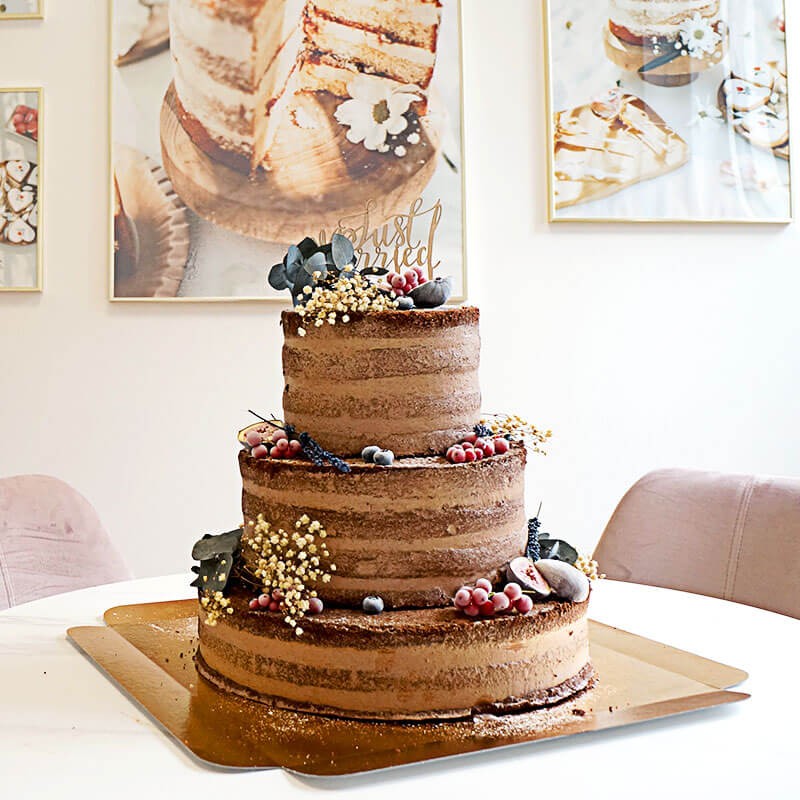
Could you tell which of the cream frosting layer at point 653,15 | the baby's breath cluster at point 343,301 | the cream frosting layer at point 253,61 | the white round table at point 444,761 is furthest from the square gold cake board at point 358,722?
the cream frosting layer at point 653,15

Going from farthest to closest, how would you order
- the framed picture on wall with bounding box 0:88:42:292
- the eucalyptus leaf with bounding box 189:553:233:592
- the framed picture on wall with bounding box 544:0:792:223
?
the framed picture on wall with bounding box 544:0:792:223, the framed picture on wall with bounding box 0:88:42:292, the eucalyptus leaf with bounding box 189:553:233:592

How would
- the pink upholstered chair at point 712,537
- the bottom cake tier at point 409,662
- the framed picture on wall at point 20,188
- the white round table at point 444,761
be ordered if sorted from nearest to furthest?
the white round table at point 444,761
the bottom cake tier at point 409,662
the pink upholstered chair at point 712,537
the framed picture on wall at point 20,188

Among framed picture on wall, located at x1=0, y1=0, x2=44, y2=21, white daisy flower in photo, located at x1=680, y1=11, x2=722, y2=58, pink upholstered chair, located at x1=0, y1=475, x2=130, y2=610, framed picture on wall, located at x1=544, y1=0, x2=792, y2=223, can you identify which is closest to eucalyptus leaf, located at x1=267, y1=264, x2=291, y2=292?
pink upholstered chair, located at x1=0, y1=475, x2=130, y2=610

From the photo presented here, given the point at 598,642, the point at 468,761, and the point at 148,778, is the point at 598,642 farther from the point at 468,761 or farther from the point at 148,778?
Answer: the point at 148,778

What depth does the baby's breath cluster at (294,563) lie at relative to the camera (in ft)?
3.98

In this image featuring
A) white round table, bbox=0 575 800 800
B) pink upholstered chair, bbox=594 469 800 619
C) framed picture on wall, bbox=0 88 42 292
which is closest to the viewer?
white round table, bbox=0 575 800 800

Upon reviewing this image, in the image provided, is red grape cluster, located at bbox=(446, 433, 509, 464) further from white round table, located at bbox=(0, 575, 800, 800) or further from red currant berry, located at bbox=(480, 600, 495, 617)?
white round table, located at bbox=(0, 575, 800, 800)

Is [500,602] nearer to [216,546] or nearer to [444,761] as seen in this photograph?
[444,761]

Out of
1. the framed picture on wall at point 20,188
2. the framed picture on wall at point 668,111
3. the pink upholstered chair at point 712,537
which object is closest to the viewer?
the pink upholstered chair at point 712,537

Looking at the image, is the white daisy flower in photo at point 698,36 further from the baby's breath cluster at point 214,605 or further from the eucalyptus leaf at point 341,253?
the baby's breath cluster at point 214,605

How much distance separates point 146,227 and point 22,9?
0.71m

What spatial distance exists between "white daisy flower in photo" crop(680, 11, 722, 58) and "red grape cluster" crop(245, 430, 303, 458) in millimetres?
2393

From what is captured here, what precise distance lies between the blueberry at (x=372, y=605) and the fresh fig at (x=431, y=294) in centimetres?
37

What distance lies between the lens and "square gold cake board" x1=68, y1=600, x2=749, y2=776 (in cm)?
106
